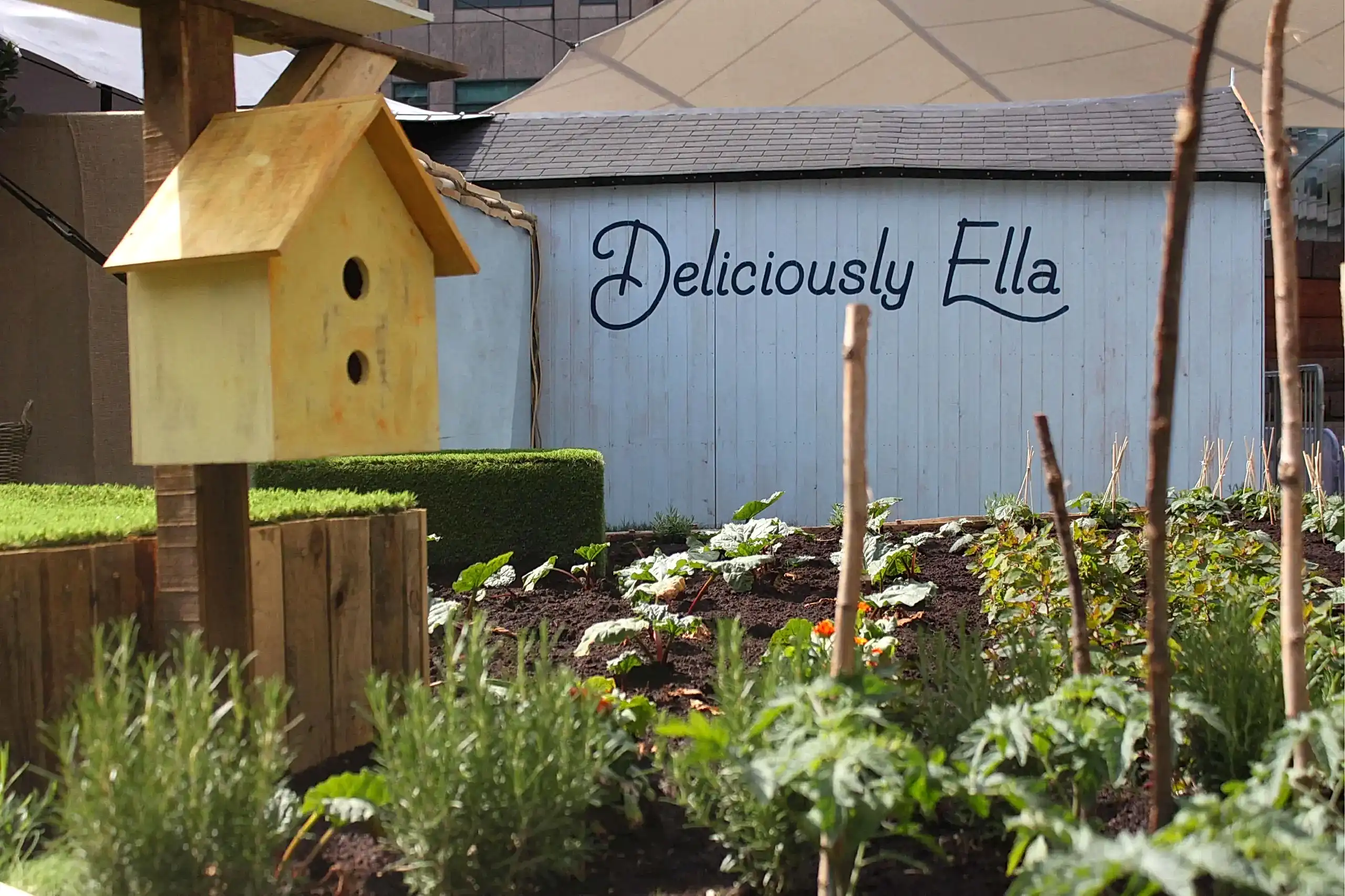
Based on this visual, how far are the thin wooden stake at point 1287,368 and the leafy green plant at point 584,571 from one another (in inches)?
116

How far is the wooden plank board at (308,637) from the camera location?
3055 millimetres

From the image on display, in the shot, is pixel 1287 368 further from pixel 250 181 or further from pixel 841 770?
pixel 250 181

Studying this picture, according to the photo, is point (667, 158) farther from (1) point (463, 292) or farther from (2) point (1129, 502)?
(2) point (1129, 502)

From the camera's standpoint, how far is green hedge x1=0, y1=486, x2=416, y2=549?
2836mm

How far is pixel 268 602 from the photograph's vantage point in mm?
2992

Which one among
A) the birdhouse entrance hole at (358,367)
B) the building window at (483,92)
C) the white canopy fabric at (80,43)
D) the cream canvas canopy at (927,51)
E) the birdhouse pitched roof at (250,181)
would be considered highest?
the building window at (483,92)

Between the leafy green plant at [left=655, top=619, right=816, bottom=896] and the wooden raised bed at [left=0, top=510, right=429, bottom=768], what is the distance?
36.4 inches

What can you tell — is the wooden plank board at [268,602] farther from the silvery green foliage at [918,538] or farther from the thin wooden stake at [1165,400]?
the silvery green foliage at [918,538]

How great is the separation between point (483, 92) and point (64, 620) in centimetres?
2221

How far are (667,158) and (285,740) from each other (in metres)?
7.21

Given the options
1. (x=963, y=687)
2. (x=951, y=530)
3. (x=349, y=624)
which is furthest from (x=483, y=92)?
(x=963, y=687)

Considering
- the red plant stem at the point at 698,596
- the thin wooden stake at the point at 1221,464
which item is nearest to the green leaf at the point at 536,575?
the red plant stem at the point at 698,596

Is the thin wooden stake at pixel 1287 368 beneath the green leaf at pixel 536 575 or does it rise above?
above

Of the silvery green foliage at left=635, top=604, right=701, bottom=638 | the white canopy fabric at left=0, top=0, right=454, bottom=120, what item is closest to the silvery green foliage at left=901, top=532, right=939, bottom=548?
the silvery green foliage at left=635, top=604, right=701, bottom=638
